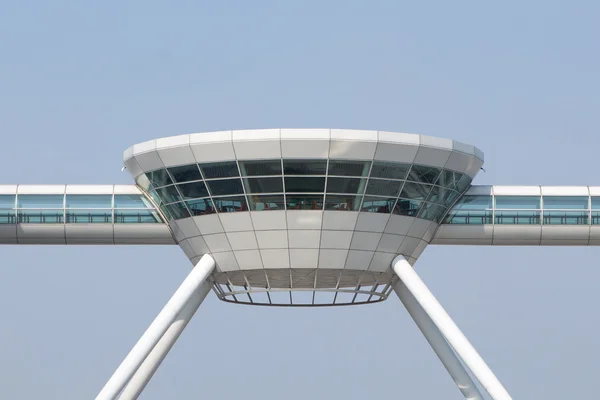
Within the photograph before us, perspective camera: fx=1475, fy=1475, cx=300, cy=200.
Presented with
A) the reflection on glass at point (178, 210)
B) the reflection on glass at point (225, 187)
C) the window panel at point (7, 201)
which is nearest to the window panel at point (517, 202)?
the reflection on glass at point (225, 187)

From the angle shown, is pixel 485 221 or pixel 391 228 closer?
pixel 391 228

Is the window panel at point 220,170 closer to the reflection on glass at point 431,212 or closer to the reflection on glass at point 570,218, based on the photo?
the reflection on glass at point 431,212

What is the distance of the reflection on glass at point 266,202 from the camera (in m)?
79.4

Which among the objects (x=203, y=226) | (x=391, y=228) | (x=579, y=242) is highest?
(x=203, y=226)

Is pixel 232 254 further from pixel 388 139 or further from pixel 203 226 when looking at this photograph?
pixel 388 139

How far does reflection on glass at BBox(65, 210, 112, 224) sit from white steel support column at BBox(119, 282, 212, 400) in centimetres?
716

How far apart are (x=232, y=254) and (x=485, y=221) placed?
16312mm

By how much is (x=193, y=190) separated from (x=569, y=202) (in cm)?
2354

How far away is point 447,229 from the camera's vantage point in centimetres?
8750

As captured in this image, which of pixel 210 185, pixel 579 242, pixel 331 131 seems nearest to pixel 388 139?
pixel 331 131

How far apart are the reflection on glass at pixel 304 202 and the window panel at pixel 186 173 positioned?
5.22 m

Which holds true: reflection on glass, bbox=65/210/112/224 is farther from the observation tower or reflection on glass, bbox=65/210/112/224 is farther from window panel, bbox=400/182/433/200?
window panel, bbox=400/182/433/200

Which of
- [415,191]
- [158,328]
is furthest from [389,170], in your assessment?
[158,328]

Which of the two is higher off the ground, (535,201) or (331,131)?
(331,131)
